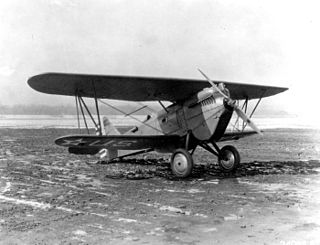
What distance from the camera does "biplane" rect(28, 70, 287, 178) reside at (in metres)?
8.66

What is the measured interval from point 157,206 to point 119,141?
3.09 m

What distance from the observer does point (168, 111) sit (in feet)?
33.9

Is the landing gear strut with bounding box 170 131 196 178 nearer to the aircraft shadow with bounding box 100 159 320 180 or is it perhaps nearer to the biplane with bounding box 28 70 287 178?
the biplane with bounding box 28 70 287 178

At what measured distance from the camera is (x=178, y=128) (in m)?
10.0

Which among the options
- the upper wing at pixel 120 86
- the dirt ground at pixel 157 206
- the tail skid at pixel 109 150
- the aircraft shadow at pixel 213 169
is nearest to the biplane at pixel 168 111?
the upper wing at pixel 120 86

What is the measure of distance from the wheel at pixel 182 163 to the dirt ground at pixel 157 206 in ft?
0.71

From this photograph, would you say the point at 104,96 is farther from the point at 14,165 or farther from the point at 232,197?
the point at 232,197

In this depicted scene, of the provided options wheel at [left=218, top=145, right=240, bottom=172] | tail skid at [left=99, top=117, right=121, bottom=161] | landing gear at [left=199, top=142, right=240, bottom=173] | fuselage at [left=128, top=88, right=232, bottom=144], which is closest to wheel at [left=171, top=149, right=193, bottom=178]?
fuselage at [left=128, top=88, right=232, bottom=144]

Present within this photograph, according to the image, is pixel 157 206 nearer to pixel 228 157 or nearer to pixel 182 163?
pixel 182 163

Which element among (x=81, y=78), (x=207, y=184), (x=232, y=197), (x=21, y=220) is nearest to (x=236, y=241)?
(x=232, y=197)

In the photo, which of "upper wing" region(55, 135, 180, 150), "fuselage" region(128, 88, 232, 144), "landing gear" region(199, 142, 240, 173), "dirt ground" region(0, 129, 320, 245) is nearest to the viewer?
"dirt ground" region(0, 129, 320, 245)

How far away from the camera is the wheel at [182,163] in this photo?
901 centimetres

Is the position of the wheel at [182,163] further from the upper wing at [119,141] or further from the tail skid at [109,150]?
the tail skid at [109,150]

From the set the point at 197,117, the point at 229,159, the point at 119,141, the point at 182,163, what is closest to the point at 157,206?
the point at 182,163
